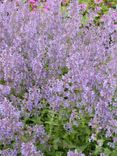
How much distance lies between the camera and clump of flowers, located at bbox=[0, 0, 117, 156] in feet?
9.49

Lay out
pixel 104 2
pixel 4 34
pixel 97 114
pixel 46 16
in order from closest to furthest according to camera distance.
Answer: pixel 97 114 < pixel 4 34 < pixel 46 16 < pixel 104 2

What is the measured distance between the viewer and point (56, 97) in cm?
303

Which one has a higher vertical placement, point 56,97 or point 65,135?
point 56,97

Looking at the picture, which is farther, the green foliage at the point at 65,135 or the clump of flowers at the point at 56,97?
the green foliage at the point at 65,135

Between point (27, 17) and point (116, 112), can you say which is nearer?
point (116, 112)

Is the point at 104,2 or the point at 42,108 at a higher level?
the point at 104,2

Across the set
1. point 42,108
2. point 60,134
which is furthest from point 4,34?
point 60,134

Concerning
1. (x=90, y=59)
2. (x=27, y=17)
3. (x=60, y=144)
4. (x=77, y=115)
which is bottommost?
(x=60, y=144)

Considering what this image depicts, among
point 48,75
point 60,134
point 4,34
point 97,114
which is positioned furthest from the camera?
point 4,34

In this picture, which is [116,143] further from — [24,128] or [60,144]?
[24,128]

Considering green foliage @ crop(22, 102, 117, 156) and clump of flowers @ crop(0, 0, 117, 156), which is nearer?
clump of flowers @ crop(0, 0, 117, 156)

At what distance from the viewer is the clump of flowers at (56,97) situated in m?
2.89

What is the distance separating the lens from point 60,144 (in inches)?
122

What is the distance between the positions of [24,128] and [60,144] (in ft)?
0.98
